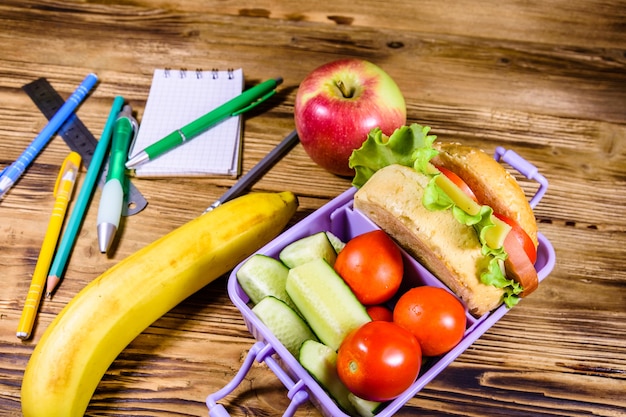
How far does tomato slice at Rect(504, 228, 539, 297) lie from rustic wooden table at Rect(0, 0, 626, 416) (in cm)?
17

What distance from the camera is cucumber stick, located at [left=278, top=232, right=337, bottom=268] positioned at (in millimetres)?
706

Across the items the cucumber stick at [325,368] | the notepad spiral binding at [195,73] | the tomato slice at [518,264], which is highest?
the notepad spiral binding at [195,73]

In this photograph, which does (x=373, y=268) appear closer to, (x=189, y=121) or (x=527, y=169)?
(x=527, y=169)

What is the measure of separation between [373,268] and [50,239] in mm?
497

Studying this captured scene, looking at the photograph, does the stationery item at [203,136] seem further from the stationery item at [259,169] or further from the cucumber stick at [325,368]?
the cucumber stick at [325,368]

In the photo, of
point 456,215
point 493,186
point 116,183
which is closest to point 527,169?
point 493,186

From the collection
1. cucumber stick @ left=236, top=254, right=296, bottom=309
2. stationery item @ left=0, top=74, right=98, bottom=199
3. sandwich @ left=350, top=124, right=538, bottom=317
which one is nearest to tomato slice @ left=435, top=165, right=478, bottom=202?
sandwich @ left=350, top=124, right=538, bottom=317

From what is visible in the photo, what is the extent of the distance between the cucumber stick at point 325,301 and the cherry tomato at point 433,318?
5 cm

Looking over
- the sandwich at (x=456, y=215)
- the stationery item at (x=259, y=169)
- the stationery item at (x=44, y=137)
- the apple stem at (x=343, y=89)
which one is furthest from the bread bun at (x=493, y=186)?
the stationery item at (x=44, y=137)

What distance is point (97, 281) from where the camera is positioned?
723 mm

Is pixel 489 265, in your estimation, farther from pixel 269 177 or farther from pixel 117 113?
pixel 117 113

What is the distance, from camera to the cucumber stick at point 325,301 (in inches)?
25.4

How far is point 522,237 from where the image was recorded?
660 millimetres

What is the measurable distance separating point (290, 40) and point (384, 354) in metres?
0.76
